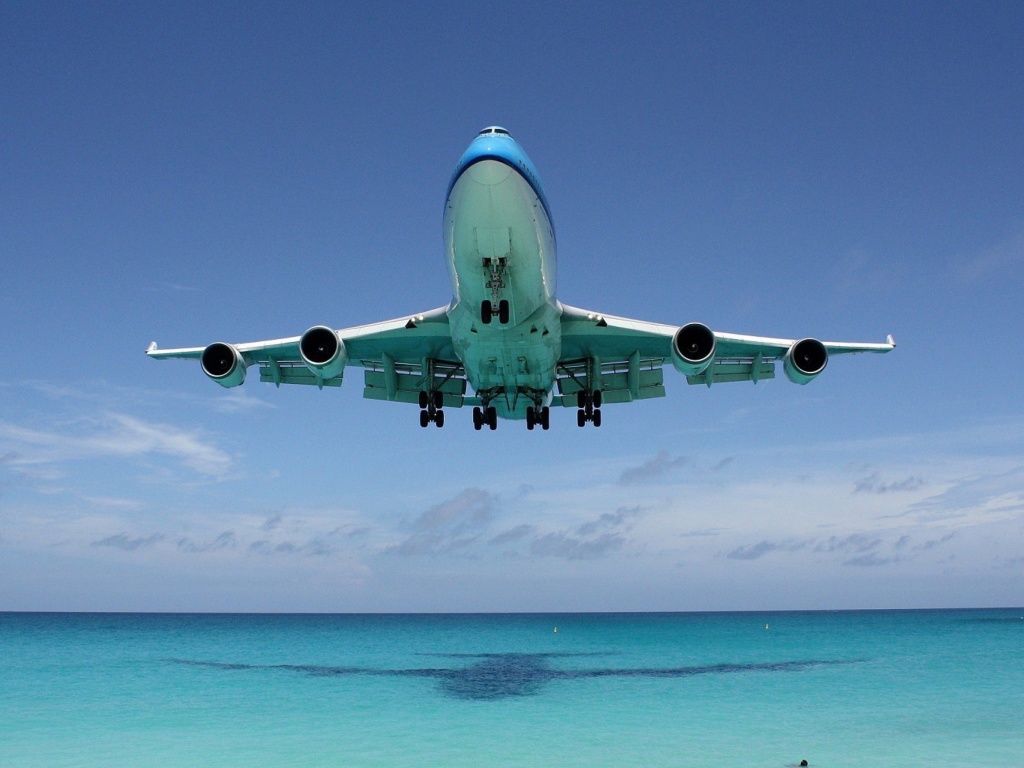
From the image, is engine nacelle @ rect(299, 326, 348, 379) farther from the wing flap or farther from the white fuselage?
the wing flap

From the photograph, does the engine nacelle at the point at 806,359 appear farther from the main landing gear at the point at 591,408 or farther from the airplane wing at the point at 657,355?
the main landing gear at the point at 591,408

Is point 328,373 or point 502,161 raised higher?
point 502,161

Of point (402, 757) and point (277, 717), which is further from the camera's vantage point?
point (277, 717)

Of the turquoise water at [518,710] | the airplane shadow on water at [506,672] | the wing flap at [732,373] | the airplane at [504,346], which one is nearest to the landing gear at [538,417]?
the airplane at [504,346]

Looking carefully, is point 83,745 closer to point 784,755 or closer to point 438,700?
point 438,700

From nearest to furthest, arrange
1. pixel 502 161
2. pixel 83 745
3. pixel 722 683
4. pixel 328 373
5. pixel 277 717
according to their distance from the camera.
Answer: pixel 502 161, pixel 328 373, pixel 83 745, pixel 277 717, pixel 722 683

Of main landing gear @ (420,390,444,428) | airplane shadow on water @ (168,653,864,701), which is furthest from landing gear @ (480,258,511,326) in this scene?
airplane shadow on water @ (168,653,864,701)

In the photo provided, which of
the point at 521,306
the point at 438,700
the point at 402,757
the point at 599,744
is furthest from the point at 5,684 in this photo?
the point at 521,306

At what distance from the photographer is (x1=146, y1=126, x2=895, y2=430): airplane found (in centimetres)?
1830

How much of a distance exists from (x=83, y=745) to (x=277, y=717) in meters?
9.83

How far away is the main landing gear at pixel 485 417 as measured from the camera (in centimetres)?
2847

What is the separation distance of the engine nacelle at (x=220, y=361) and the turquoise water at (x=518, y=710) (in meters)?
16.7

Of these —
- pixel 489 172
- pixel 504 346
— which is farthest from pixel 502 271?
pixel 504 346

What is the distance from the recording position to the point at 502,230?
18.1 metres
